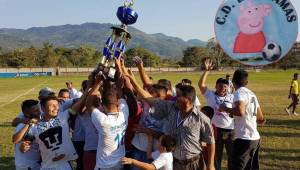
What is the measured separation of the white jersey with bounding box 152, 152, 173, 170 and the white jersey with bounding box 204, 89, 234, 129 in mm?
2985

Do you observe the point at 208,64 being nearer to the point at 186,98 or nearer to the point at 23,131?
the point at 186,98

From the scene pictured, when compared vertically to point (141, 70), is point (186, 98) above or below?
below

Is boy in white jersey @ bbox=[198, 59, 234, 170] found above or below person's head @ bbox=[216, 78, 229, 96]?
below

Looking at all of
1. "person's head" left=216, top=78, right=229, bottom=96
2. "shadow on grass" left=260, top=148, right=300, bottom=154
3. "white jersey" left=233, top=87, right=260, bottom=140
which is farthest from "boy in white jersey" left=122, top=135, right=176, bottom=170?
"shadow on grass" left=260, top=148, right=300, bottom=154

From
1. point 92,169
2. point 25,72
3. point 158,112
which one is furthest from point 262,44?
point 25,72

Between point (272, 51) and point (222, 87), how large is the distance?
9.12ft

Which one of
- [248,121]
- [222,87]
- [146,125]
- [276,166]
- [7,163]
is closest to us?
[146,125]

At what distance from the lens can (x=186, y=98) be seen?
4.88 metres

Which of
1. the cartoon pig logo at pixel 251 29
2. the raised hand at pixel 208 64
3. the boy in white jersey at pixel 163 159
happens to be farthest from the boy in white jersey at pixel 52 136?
the cartoon pig logo at pixel 251 29

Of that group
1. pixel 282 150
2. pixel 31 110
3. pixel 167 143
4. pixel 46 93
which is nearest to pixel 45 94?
pixel 46 93

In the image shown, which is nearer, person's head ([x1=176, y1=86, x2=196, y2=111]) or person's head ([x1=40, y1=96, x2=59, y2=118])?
person's head ([x1=176, y1=86, x2=196, y2=111])

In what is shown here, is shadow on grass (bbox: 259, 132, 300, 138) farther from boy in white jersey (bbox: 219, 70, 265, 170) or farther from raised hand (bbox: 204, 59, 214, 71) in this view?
raised hand (bbox: 204, 59, 214, 71)

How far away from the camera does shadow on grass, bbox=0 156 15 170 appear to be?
9074mm

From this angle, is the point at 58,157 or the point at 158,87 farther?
the point at 158,87
